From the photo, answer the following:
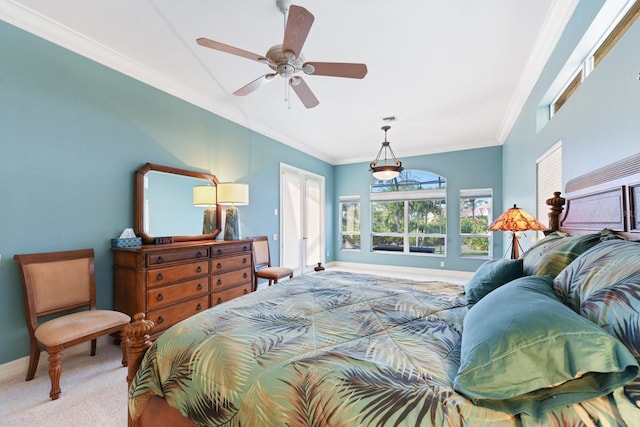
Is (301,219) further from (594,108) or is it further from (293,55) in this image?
(594,108)

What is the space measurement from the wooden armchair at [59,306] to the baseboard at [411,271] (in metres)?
5.20

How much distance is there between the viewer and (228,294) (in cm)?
332

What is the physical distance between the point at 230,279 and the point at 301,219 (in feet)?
9.46

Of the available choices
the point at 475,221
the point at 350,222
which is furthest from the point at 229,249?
the point at 475,221

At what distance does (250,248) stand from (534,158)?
366 centimetres

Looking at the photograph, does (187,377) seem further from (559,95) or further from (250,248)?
(559,95)

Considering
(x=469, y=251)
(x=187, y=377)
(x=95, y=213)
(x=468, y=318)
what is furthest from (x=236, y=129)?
(x=469, y=251)

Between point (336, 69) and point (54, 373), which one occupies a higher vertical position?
point (336, 69)

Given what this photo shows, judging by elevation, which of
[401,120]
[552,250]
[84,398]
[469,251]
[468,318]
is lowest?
[84,398]

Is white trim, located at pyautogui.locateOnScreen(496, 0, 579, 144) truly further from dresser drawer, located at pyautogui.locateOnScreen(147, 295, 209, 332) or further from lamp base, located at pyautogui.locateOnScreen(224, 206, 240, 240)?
dresser drawer, located at pyautogui.locateOnScreen(147, 295, 209, 332)

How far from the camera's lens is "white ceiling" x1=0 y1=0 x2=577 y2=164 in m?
2.16

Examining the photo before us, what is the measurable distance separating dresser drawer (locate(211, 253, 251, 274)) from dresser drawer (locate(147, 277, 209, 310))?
17 centimetres

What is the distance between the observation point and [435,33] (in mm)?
2441

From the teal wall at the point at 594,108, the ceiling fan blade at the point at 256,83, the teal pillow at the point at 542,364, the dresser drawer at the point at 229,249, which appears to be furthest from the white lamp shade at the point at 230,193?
the teal wall at the point at 594,108
